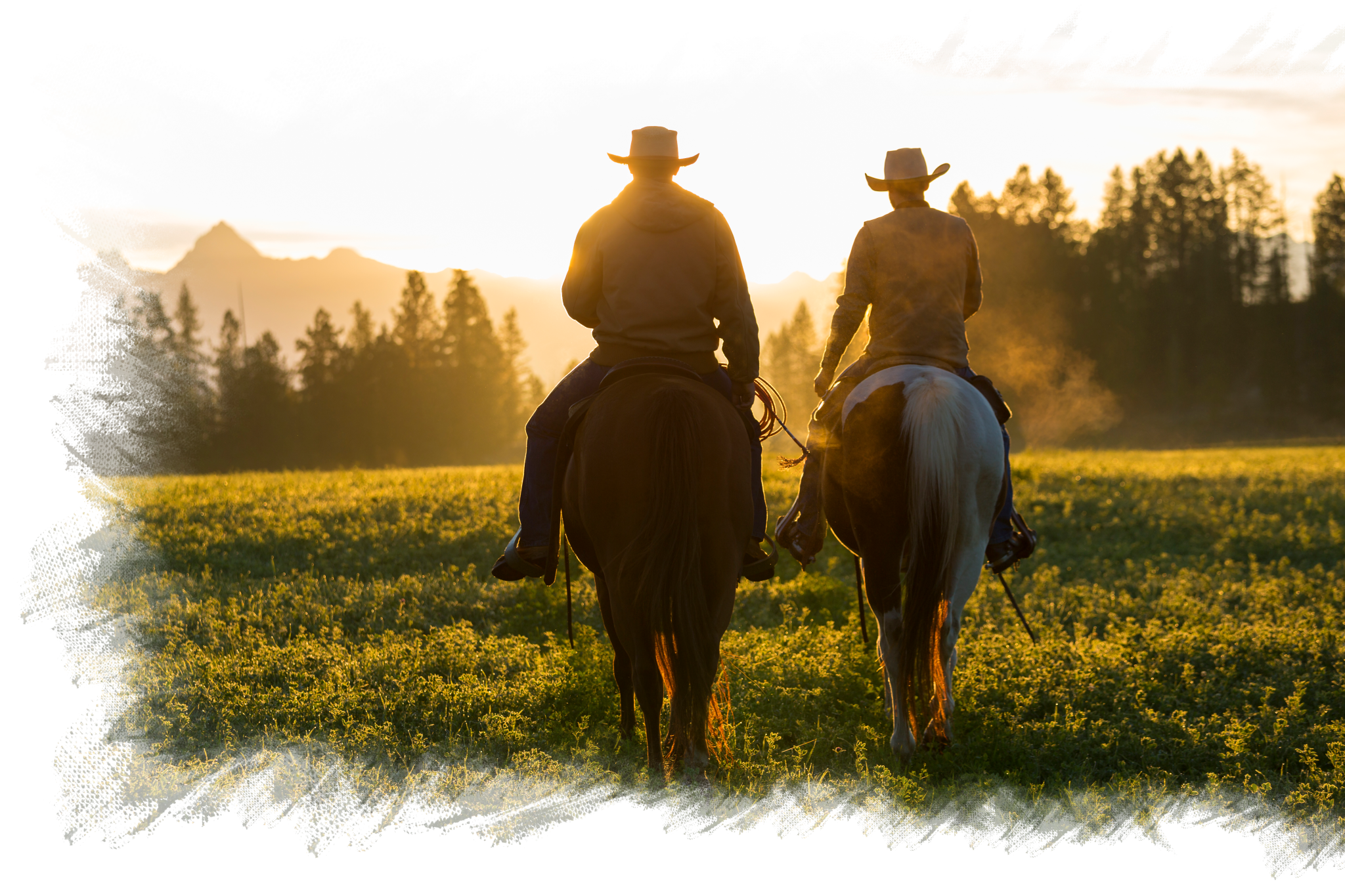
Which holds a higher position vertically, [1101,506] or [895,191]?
[895,191]

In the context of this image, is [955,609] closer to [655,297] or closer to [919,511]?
[919,511]

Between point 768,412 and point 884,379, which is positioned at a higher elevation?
point 884,379

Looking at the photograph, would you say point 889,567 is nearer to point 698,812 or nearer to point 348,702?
point 698,812

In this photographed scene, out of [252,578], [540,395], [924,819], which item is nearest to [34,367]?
[924,819]

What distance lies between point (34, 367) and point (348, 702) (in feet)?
14.2

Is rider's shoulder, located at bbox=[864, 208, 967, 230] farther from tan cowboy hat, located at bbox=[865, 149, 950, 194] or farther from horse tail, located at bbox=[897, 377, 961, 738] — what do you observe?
horse tail, located at bbox=[897, 377, 961, 738]

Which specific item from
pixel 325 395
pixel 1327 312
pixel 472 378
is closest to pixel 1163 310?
pixel 1327 312

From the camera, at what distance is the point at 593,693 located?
6.51 meters

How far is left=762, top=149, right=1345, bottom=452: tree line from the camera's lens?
187 ft

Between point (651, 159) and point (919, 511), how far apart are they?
2.77m

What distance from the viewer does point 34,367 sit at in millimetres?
2418

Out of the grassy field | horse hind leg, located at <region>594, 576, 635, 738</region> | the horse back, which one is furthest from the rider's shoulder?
the grassy field

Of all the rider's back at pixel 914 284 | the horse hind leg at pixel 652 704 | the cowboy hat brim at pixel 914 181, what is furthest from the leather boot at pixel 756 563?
the cowboy hat brim at pixel 914 181

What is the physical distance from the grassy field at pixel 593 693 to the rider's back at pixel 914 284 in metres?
2.72
